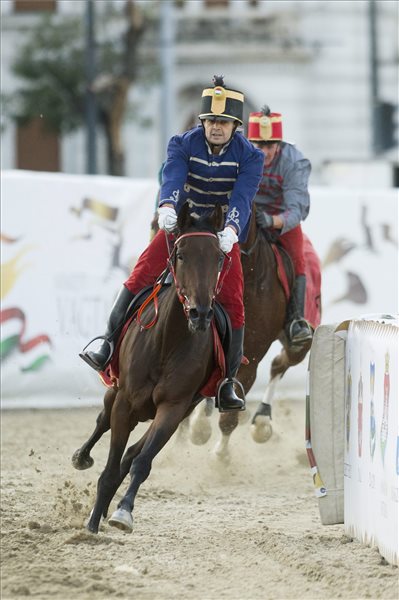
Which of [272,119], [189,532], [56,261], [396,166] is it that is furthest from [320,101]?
[189,532]

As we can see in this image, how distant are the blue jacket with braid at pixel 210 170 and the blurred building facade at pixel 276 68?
3137 centimetres

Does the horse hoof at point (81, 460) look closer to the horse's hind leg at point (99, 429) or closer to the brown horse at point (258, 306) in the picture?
the horse's hind leg at point (99, 429)

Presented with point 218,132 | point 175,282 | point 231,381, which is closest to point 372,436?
point 231,381

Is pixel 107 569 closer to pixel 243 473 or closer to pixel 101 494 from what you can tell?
pixel 101 494

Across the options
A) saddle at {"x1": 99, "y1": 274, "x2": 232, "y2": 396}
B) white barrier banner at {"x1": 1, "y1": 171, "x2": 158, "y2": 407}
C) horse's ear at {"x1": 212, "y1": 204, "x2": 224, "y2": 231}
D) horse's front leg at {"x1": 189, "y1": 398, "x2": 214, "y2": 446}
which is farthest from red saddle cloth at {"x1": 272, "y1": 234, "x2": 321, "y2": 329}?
white barrier banner at {"x1": 1, "y1": 171, "x2": 158, "y2": 407}

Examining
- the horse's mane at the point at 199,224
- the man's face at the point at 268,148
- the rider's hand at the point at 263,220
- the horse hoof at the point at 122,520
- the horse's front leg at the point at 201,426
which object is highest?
the man's face at the point at 268,148

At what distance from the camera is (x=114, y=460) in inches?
303

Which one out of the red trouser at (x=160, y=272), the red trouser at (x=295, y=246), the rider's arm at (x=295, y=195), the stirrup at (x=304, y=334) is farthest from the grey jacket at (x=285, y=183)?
the red trouser at (x=160, y=272)

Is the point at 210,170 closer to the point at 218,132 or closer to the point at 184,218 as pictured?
the point at 218,132

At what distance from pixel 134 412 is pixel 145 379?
22 cm

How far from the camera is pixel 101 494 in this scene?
7.67 m

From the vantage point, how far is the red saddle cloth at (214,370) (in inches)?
308

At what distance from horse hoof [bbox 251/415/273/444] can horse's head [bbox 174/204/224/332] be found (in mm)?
3875

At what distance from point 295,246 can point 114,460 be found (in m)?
3.18
